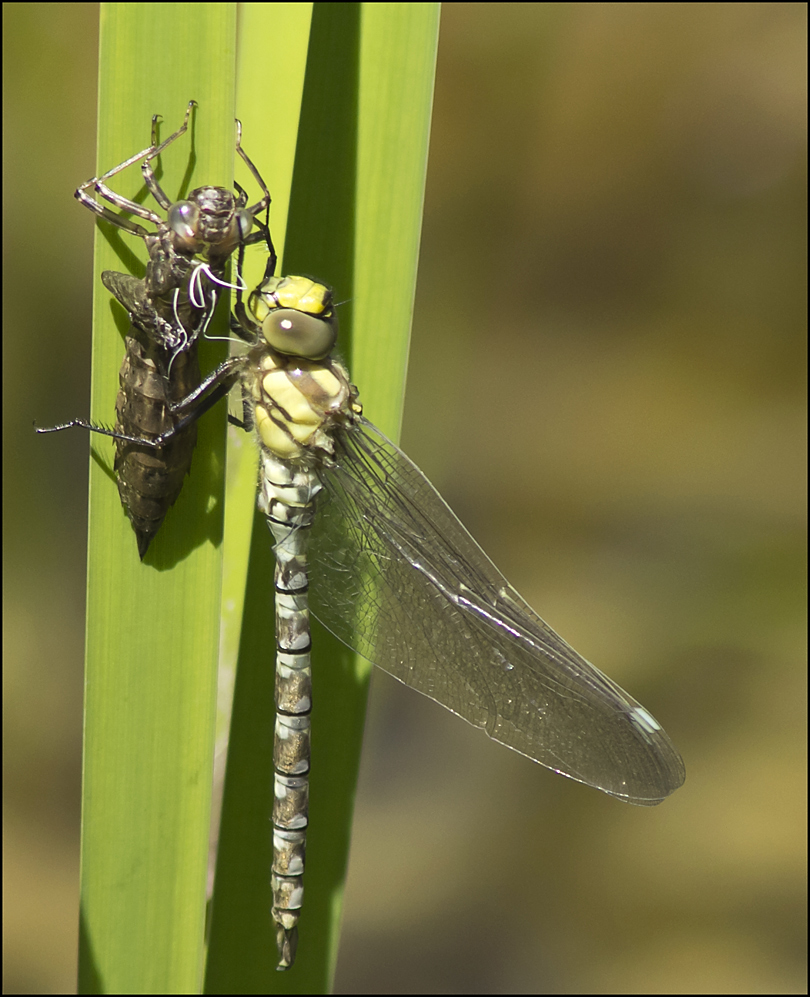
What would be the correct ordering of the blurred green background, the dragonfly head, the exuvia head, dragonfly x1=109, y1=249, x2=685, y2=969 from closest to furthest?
the exuvia head
the dragonfly head
dragonfly x1=109, y1=249, x2=685, y2=969
the blurred green background

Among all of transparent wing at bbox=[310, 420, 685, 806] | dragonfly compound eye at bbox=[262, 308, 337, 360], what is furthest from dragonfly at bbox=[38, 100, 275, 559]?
transparent wing at bbox=[310, 420, 685, 806]

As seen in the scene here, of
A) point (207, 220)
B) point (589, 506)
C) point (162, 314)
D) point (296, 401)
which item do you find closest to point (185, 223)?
point (207, 220)

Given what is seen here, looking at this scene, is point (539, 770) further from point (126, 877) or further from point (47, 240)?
point (47, 240)

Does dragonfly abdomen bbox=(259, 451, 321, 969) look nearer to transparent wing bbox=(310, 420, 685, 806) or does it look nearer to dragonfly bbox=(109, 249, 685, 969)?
dragonfly bbox=(109, 249, 685, 969)

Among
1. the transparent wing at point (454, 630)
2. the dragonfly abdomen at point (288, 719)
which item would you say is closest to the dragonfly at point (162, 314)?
the dragonfly abdomen at point (288, 719)

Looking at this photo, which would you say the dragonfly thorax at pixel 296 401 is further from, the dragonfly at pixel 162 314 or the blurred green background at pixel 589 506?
the blurred green background at pixel 589 506

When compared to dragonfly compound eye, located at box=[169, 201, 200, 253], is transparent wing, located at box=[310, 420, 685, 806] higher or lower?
lower
